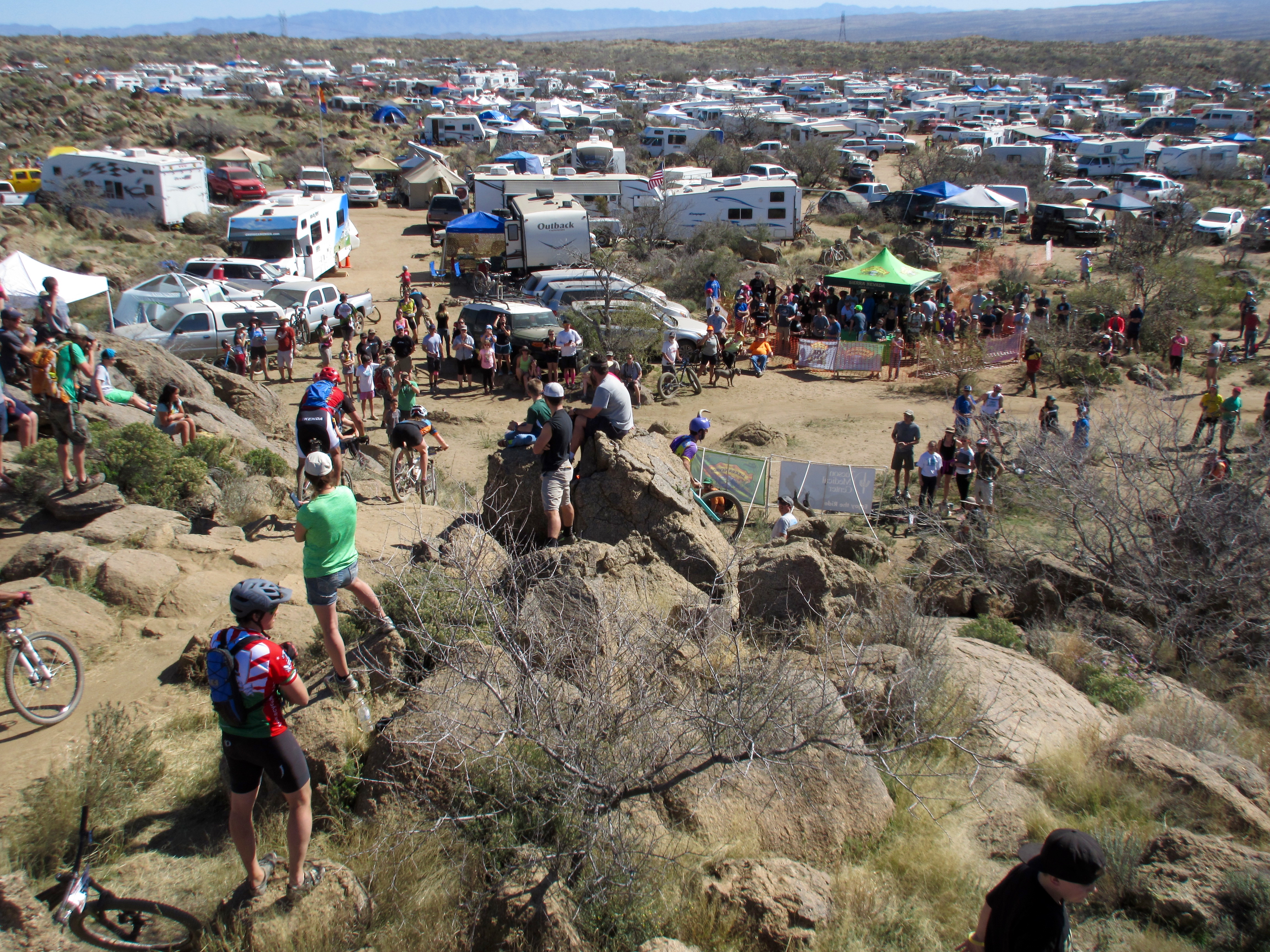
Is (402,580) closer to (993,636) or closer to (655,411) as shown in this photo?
(993,636)

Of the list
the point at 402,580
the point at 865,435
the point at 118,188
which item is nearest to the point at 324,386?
the point at 402,580

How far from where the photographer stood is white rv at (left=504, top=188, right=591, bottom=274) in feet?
81.0

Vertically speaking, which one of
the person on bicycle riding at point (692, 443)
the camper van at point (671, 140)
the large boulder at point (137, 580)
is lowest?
the person on bicycle riding at point (692, 443)

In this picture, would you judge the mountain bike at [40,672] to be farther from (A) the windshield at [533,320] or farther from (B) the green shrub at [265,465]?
(A) the windshield at [533,320]

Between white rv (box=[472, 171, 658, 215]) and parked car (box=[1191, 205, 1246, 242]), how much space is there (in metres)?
19.3

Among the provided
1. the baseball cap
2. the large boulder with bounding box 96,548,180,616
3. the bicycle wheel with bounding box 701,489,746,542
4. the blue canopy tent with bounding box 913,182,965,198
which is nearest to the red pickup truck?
the blue canopy tent with bounding box 913,182,965,198

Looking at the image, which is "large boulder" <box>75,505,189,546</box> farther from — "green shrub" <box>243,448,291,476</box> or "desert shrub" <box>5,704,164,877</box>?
"desert shrub" <box>5,704,164,877</box>

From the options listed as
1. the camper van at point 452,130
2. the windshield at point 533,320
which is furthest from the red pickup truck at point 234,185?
the windshield at point 533,320

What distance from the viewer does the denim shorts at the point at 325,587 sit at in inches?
200

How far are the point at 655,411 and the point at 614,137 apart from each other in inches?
1682

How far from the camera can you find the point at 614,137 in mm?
54812

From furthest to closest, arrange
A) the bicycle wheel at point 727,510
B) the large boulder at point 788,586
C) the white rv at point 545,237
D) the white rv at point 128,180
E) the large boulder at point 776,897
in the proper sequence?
the white rv at point 128,180
the white rv at point 545,237
the bicycle wheel at point 727,510
the large boulder at point 788,586
the large boulder at point 776,897

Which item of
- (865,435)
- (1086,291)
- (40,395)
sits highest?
(40,395)

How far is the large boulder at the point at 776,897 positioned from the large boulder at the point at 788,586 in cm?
333
